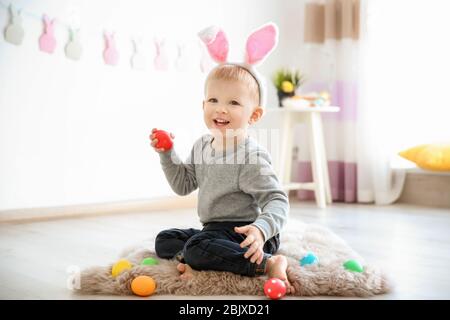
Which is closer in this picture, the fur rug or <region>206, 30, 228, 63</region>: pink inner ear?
the fur rug

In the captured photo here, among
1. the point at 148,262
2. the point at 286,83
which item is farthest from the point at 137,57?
the point at 148,262

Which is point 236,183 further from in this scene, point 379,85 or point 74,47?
point 379,85

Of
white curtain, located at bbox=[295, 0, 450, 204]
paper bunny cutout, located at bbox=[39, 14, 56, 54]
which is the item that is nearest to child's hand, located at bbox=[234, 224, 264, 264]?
paper bunny cutout, located at bbox=[39, 14, 56, 54]

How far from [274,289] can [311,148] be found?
189cm

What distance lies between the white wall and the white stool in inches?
18.0

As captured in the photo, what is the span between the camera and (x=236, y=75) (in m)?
1.54

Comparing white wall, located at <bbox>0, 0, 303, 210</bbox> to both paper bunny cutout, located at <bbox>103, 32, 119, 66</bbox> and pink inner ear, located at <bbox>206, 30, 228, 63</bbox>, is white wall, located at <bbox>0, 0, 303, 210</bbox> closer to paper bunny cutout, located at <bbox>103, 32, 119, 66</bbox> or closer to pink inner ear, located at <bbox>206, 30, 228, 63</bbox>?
paper bunny cutout, located at <bbox>103, 32, 119, 66</bbox>

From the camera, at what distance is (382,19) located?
10.5 ft

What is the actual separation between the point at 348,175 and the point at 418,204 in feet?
1.34

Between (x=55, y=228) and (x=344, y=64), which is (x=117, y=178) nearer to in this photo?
(x=55, y=228)

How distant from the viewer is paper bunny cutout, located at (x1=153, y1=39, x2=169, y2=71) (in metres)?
2.96

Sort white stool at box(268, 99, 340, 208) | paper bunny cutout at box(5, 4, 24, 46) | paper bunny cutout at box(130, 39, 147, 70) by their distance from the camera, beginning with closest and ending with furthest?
1. paper bunny cutout at box(5, 4, 24, 46)
2. paper bunny cutout at box(130, 39, 147, 70)
3. white stool at box(268, 99, 340, 208)

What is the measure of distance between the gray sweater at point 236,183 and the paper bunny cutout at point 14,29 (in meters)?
1.14

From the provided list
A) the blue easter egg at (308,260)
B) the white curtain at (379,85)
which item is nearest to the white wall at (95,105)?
the white curtain at (379,85)
